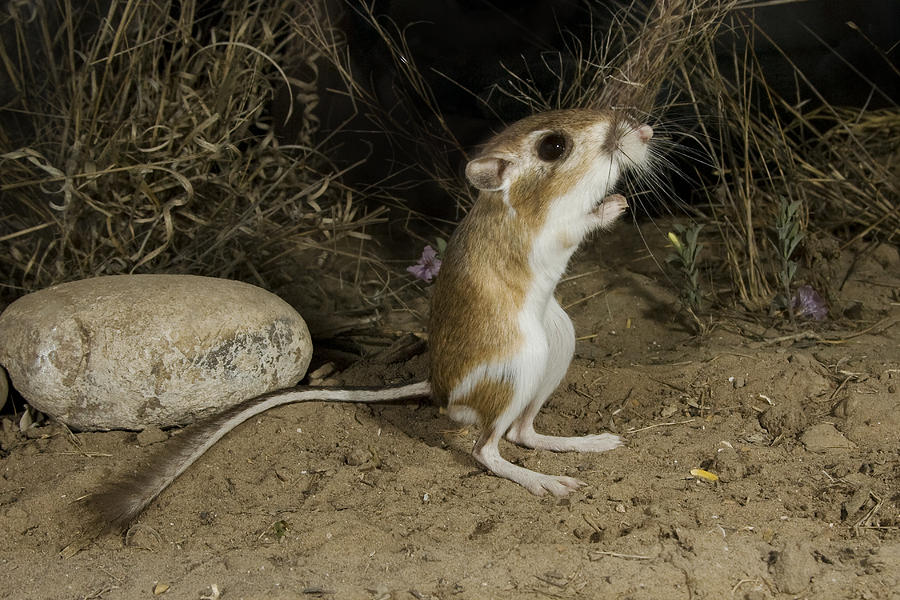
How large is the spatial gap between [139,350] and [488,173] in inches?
65.1

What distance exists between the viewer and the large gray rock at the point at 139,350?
389 centimetres

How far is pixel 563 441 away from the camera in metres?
3.85

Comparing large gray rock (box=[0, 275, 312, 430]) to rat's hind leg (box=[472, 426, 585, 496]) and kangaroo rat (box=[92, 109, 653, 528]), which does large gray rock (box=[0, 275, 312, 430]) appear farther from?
rat's hind leg (box=[472, 426, 585, 496])

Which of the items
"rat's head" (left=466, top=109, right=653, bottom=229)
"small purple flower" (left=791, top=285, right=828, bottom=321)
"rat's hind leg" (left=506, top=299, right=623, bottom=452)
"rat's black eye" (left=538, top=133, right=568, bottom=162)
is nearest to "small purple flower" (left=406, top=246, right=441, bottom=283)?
"rat's hind leg" (left=506, top=299, right=623, bottom=452)

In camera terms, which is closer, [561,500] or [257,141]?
[561,500]

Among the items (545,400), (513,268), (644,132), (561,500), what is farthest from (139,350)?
(644,132)

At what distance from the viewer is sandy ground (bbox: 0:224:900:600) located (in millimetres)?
2879

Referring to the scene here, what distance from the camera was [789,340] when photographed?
445 cm

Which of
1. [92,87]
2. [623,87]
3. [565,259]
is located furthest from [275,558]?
[92,87]

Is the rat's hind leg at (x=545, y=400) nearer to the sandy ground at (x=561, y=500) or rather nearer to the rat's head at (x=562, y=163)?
the sandy ground at (x=561, y=500)

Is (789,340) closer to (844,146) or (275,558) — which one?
(844,146)

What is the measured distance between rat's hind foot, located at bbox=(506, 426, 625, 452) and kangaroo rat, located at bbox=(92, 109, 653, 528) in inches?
10.3

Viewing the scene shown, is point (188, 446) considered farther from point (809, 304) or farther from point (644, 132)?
A: point (809, 304)

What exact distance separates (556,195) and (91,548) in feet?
6.94
